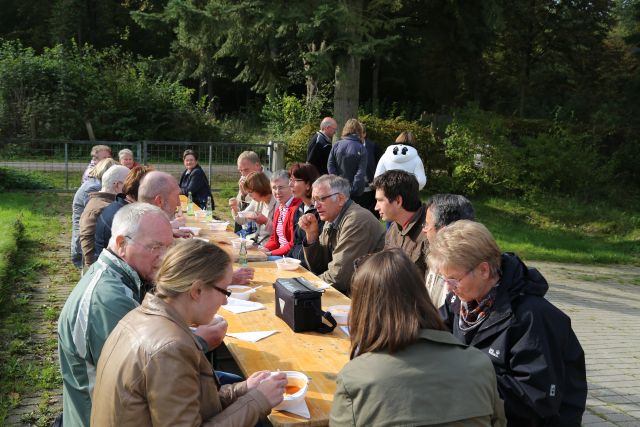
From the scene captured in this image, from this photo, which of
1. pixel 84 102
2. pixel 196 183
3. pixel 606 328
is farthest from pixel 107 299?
pixel 84 102

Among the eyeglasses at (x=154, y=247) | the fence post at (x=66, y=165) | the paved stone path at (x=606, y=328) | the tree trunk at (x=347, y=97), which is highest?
the tree trunk at (x=347, y=97)

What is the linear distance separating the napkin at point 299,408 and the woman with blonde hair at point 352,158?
591 cm

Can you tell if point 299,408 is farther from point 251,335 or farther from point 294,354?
point 251,335

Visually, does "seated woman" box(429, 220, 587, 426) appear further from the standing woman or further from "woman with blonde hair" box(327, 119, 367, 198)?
the standing woman

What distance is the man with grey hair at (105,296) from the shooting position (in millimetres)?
2699

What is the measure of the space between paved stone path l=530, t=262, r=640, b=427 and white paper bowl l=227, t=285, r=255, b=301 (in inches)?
Result: 98.9

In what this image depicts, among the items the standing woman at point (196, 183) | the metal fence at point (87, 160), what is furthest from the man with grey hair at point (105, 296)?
the metal fence at point (87, 160)

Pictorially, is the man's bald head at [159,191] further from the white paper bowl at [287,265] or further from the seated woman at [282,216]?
the seated woman at [282,216]

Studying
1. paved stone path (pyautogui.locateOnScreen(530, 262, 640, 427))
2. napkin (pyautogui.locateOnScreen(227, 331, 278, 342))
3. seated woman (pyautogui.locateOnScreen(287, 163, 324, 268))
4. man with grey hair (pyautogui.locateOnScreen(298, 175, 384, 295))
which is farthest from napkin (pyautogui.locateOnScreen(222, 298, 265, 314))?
paved stone path (pyautogui.locateOnScreen(530, 262, 640, 427))

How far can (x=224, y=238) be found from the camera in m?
6.42

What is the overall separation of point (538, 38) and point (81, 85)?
20.3 metres

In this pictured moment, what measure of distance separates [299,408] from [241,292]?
1.76 m

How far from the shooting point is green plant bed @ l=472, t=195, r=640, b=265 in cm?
1102

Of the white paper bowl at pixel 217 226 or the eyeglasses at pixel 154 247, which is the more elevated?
the eyeglasses at pixel 154 247
